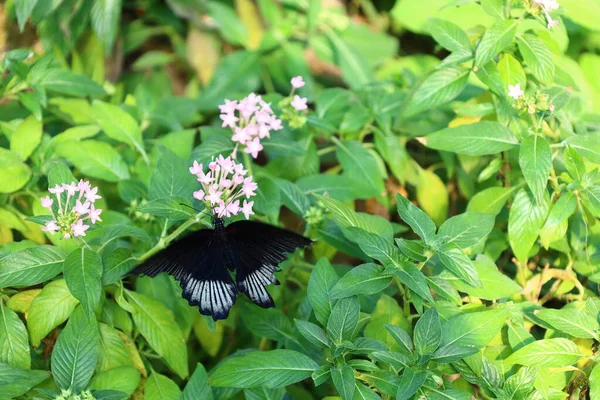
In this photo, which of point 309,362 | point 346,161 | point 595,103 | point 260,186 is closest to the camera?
point 309,362

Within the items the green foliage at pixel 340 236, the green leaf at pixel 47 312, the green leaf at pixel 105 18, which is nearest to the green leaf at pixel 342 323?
the green foliage at pixel 340 236

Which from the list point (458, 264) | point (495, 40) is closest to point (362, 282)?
point (458, 264)

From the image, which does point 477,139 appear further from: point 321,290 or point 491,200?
point 321,290

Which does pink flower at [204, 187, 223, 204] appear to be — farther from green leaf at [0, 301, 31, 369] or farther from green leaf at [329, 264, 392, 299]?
Answer: green leaf at [0, 301, 31, 369]

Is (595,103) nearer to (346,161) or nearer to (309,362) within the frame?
(346,161)

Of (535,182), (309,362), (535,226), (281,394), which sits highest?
(535,182)

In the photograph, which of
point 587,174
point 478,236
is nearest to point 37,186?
point 478,236
